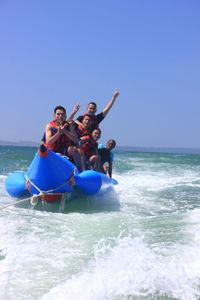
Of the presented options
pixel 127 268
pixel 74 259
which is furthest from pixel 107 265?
pixel 74 259

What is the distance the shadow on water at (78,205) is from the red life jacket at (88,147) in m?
0.59

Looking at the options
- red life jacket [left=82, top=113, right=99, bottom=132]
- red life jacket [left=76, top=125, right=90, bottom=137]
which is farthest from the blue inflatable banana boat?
red life jacket [left=82, top=113, right=99, bottom=132]

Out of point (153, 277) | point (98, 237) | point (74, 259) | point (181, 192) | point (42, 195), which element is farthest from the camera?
point (181, 192)

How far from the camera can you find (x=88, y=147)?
4223 mm

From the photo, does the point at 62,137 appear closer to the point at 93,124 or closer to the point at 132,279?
the point at 93,124

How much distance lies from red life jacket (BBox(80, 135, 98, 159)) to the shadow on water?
1.94 ft

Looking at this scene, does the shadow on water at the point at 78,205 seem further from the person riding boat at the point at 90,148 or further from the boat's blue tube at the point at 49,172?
the person riding boat at the point at 90,148

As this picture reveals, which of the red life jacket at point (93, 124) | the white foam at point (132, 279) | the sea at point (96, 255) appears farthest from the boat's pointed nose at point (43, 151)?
the white foam at point (132, 279)

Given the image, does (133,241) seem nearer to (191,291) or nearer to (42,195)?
(191,291)

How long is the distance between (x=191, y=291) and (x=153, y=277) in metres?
0.23

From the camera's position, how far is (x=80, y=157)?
4.10 meters

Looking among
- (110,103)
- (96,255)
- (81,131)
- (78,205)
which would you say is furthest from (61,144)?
(96,255)

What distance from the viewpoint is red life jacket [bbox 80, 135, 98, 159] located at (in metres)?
4.19

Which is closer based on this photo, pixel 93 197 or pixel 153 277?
pixel 153 277
